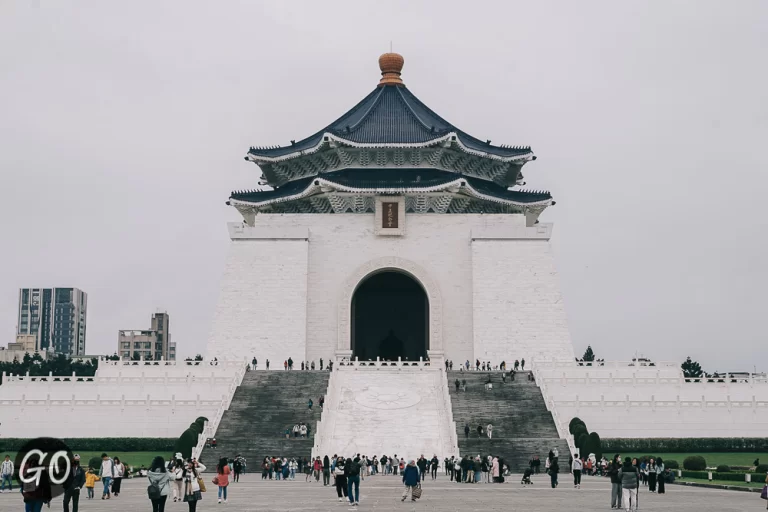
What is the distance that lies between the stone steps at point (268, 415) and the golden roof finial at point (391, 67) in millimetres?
17111

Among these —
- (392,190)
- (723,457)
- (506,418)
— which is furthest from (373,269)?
(723,457)

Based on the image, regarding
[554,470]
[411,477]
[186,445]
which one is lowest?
[554,470]

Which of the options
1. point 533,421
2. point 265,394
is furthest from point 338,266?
point 533,421

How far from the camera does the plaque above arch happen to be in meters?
44.3

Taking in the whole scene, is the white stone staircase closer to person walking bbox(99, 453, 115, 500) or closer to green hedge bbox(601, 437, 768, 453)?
green hedge bbox(601, 437, 768, 453)

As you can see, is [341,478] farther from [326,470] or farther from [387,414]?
[387,414]

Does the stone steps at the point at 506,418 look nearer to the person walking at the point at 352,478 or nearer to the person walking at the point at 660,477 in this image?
the person walking at the point at 660,477

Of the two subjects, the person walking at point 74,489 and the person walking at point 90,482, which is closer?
the person walking at point 74,489

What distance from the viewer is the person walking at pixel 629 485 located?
1792 cm

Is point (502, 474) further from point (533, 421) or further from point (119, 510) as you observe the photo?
point (119, 510)

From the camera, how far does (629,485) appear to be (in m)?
17.9

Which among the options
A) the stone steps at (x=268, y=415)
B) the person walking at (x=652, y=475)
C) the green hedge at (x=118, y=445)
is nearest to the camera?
the person walking at (x=652, y=475)

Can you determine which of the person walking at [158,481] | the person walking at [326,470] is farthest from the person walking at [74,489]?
the person walking at [326,470]

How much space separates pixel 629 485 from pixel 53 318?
9868cm
